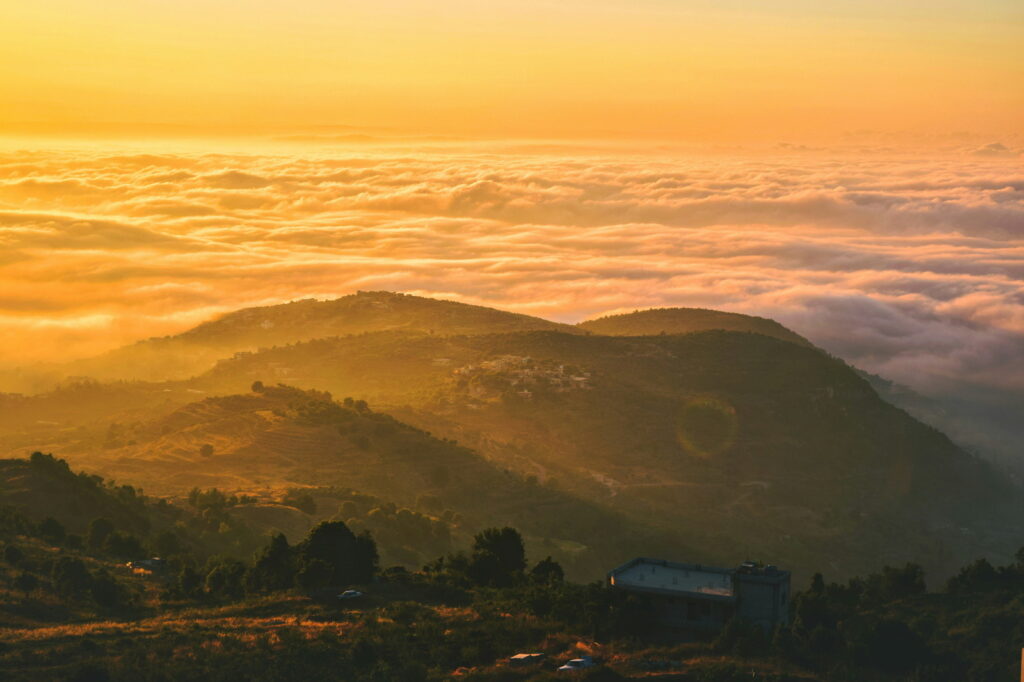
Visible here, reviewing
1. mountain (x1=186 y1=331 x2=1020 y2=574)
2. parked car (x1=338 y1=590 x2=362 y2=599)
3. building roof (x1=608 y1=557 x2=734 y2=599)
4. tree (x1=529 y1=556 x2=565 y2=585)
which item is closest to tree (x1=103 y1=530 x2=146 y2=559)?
parked car (x1=338 y1=590 x2=362 y2=599)

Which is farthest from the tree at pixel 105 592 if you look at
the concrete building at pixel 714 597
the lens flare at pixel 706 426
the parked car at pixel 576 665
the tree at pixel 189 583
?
the lens flare at pixel 706 426

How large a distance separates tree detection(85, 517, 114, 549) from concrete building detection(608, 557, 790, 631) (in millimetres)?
34549

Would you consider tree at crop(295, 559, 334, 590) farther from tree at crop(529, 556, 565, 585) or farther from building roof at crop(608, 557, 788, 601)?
building roof at crop(608, 557, 788, 601)

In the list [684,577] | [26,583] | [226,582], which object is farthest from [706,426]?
[26,583]

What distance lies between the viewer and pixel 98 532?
88875 millimetres

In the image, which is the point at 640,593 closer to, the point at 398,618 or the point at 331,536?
the point at 398,618

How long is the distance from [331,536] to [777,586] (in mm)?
23413

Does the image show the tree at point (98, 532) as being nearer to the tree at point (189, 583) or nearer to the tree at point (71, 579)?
the tree at point (71, 579)

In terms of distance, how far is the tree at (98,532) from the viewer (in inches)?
3442

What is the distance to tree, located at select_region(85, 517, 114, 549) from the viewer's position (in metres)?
87.4

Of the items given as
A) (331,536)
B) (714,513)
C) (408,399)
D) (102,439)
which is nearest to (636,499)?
(714,513)

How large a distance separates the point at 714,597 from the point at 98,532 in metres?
41.3

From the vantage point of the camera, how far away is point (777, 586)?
225 ft

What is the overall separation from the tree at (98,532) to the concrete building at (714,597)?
3455 cm
